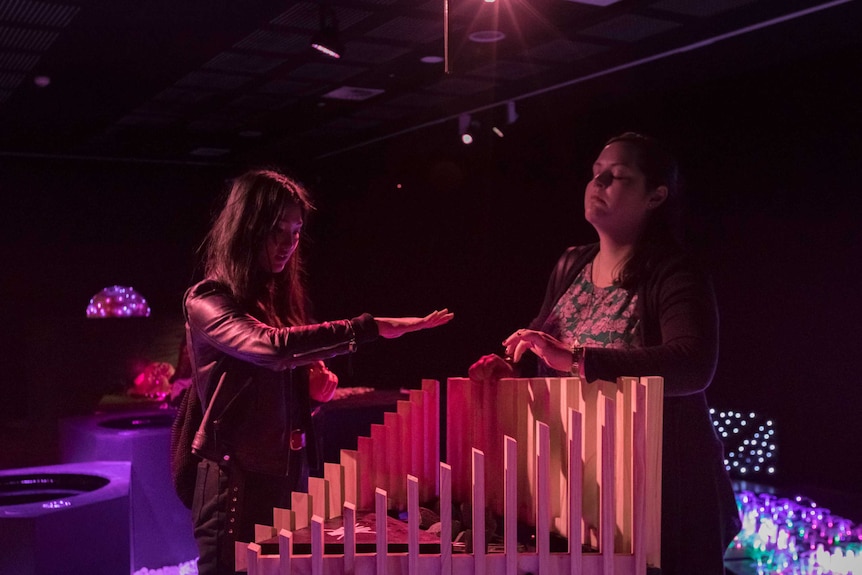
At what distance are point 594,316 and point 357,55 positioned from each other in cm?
389

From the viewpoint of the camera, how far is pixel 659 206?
189 cm

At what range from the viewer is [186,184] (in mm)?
10055

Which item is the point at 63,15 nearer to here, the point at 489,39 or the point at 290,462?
the point at 489,39

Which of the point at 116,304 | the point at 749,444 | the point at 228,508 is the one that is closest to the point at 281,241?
the point at 228,508

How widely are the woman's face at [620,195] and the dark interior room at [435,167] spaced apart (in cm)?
105

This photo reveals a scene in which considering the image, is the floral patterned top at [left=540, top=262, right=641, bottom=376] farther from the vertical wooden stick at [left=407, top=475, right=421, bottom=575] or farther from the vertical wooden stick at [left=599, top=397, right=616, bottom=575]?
the vertical wooden stick at [left=407, top=475, right=421, bottom=575]

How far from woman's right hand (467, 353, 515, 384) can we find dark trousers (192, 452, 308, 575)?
68cm

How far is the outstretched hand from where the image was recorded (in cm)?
175

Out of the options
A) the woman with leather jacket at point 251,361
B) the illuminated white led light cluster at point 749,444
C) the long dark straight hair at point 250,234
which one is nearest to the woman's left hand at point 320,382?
the woman with leather jacket at point 251,361

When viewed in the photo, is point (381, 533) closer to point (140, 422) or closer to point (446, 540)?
point (446, 540)

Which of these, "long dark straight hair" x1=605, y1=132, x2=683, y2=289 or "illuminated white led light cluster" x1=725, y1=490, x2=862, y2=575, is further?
"illuminated white led light cluster" x1=725, y1=490, x2=862, y2=575

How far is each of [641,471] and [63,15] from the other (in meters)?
4.28

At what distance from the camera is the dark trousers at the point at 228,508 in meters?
1.92

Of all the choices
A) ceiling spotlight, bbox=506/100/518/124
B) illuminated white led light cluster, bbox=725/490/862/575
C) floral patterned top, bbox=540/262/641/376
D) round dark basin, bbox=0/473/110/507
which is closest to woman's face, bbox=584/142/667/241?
floral patterned top, bbox=540/262/641/376
